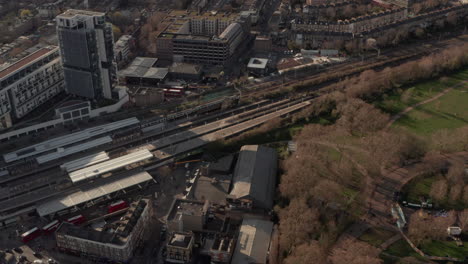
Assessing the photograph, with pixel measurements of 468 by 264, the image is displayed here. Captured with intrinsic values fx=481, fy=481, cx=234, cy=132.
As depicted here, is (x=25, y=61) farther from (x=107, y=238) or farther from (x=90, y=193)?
(x=107, y=238)

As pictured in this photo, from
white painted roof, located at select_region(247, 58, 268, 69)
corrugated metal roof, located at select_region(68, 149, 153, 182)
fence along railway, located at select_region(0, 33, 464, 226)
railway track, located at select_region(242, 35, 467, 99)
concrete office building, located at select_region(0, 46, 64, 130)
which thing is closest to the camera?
fence along railway, located at select_region(0, 33, 464, 226)

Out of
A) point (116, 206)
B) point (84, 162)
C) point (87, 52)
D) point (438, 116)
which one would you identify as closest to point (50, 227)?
point (116, 206)

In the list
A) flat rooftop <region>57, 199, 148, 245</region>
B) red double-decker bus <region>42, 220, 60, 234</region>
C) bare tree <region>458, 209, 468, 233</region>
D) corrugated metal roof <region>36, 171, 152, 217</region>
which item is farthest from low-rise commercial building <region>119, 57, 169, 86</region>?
bare tree <region>458, 209, 468, 233</region>

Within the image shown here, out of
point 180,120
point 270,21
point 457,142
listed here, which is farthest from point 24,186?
point 270,21

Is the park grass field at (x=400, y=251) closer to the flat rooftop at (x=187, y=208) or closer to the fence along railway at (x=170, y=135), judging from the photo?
the flat rooftop at (x=187, y=208)

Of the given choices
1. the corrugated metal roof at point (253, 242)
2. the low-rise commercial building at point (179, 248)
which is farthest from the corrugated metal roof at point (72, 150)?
the corrugated metal roof at point (253, 242)

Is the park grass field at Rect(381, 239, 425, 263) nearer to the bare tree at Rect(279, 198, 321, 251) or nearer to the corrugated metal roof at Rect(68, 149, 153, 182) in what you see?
the bare tree at Rect(279, 198, 321, 251)
